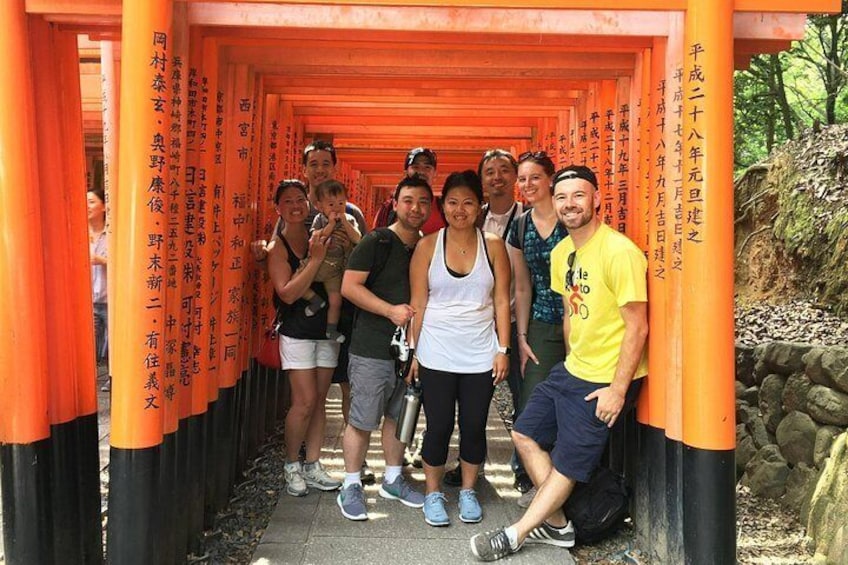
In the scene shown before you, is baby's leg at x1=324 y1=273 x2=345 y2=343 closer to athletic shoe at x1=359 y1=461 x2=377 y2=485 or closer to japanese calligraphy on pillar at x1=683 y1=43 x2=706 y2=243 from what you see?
athletic shoe at x1=359 y1=461 x2=377 y2=485

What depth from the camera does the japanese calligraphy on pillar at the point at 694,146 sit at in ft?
9.37

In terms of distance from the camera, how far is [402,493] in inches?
154

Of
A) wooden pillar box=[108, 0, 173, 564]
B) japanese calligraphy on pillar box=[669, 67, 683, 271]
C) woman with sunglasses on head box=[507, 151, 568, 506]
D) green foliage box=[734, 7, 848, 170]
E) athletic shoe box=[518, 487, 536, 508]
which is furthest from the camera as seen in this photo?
green foliage box=[734, 7, 848, 170]

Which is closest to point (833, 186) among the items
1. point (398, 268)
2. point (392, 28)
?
point (398, 268)

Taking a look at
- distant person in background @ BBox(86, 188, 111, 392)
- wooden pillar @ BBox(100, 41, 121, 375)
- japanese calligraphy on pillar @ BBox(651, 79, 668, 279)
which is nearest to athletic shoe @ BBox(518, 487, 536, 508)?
japanese calligraphy on pillar @ BBox(651, 79, 668, 279)

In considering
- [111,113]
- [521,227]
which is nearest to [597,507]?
[521,227]

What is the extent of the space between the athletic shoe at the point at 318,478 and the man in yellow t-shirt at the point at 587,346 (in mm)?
1188

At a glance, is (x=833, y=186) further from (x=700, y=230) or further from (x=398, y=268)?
(x=398, y=268)

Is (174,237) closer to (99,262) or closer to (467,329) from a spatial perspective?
(467,329)

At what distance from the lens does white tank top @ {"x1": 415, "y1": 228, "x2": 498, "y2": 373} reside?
11.8 feet

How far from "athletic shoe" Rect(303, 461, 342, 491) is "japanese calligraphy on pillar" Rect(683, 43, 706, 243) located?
2656mm

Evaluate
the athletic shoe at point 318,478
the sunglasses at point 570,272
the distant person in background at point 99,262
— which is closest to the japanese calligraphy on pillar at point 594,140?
the sunglasses at point 570,272

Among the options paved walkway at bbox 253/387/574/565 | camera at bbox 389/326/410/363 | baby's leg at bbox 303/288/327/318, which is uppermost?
baby's leg at bbox 303/288/327/318

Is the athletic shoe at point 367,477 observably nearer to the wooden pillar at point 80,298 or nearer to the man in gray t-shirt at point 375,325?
the man in gray t-shirt at point 375,325
